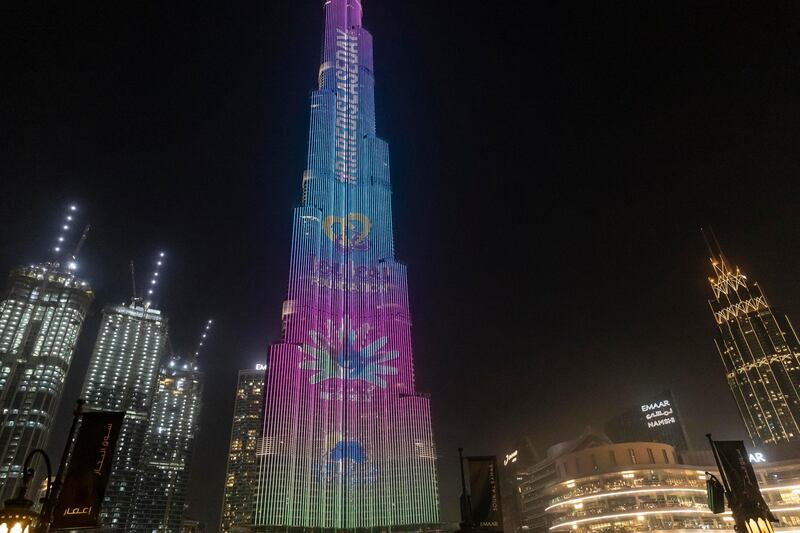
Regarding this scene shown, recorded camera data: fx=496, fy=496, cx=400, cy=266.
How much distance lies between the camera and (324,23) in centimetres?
13962

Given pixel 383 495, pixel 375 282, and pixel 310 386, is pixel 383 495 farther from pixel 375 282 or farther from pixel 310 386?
pixel 375 282

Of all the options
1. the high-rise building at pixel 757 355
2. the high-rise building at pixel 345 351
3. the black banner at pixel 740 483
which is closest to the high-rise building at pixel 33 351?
the high-rise building at pixel 345 351

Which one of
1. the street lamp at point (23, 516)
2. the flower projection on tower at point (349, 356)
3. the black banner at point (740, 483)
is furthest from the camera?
the flower projection on tower at point (349, 356)

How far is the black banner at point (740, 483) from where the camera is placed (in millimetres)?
19828

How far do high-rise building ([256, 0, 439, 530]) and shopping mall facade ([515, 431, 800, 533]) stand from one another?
1455 inches

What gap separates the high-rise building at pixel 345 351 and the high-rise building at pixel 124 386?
98.6 metres

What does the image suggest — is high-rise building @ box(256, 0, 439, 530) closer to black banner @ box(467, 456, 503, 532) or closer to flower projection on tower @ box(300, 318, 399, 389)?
flower projection on tower @ box(300, 318, 399, 389)

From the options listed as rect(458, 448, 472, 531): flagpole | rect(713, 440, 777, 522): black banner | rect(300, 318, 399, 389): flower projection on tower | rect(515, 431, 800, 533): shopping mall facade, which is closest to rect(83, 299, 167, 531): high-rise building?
rect(300, 318, 399, 389): flower projection on tower

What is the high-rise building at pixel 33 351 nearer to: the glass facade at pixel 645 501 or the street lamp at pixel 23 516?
the glass facade at pixel 645 501

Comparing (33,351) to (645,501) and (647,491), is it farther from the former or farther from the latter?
(647,491)

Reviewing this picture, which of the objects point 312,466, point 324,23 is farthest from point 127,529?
point 324,23

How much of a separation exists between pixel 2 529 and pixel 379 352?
12120cm

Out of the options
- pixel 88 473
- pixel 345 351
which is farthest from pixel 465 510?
pixel 345 351

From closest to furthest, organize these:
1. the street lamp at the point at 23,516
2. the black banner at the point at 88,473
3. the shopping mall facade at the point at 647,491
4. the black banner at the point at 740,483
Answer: the street lamp at the point at 23,516 < the black banner at the point at 88,473 < the black banner at the point at 740,483 < the shopping mall facade at the point at 647,491
